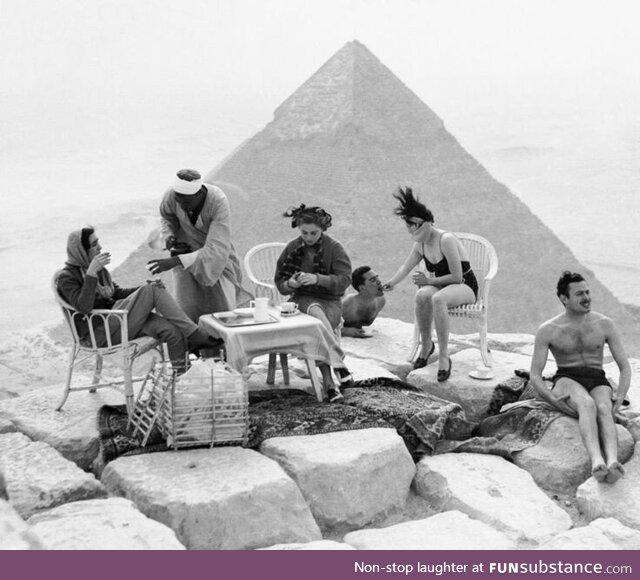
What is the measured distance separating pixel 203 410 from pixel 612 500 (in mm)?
2079

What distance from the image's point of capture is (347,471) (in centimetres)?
426

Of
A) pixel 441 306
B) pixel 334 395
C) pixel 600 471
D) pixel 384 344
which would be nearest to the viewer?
pixel 600 471

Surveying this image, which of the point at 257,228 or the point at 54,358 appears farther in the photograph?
the point at 257,228

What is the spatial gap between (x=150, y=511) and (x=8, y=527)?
Answer: 2233 mm

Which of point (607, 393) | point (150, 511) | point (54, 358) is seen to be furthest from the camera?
point (54, 358)

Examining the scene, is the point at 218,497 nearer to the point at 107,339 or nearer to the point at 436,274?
the point at 107,339

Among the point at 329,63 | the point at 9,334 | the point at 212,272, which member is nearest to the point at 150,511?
the point at 212,272

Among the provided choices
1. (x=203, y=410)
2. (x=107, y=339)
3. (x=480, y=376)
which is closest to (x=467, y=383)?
(x=480, y=376)

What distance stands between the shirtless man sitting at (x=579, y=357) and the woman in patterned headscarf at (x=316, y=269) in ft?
4.08

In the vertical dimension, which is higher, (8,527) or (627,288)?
(8,527)

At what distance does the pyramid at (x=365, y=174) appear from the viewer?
24641mm

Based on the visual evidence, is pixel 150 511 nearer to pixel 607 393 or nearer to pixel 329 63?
pixel 607 393

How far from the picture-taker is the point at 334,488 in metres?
4.20

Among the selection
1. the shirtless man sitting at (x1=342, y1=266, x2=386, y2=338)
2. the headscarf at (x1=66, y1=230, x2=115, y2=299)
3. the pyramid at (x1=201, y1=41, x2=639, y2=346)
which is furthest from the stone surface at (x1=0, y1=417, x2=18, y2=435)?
the pyramid at (x1=201, y1=41, x2=639, y2=346)
